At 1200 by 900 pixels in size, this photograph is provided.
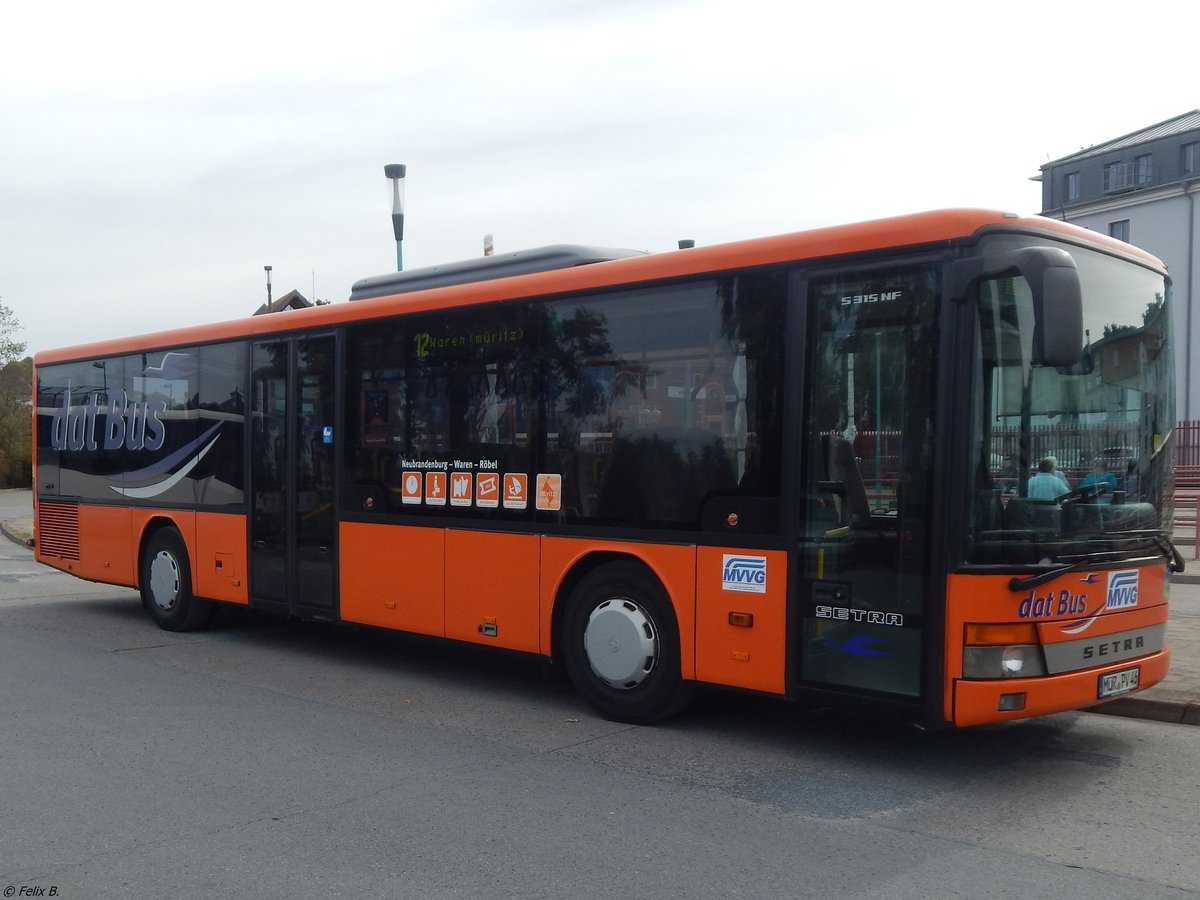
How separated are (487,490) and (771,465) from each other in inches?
97.0

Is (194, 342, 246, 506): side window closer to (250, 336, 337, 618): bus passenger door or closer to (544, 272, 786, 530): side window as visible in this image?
(250, 336, 337, 618): bus passenger door

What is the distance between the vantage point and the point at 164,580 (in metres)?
11.9

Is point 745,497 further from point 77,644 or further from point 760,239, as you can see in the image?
point 77,644

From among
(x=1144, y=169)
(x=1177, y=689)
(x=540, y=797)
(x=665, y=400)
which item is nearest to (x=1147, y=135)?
(x=1144, y=169)

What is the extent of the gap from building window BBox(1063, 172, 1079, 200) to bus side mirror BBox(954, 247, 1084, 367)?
51644 mm

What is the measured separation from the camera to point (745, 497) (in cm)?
684

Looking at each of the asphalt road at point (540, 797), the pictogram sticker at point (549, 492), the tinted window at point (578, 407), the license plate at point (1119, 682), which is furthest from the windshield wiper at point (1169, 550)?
the pictogram sticker at point (549, 492)

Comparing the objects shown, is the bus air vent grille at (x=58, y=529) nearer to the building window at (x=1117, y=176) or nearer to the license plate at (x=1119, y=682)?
the license plate at (x=1119, y=682)

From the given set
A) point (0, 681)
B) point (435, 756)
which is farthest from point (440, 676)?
point (0, 681)

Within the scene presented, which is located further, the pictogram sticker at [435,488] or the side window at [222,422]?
the side window at [222,422]

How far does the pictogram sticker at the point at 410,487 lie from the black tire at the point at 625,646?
1.80 m

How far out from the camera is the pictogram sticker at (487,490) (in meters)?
8.34

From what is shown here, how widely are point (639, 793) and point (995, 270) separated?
319 centimetres

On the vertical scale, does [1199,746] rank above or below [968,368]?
below
